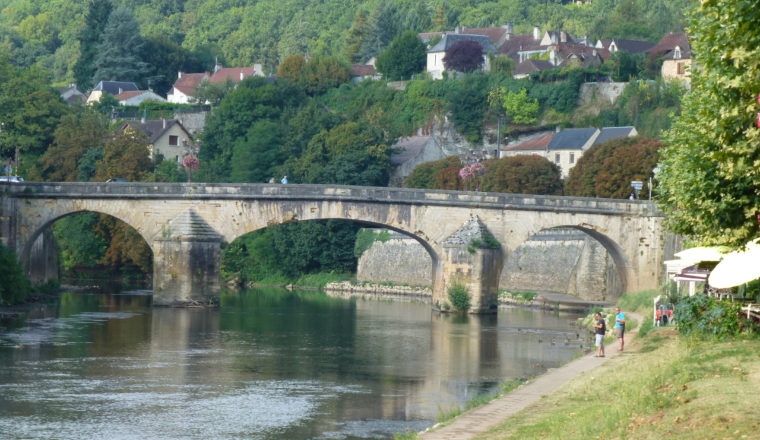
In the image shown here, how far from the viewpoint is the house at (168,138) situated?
329 feet

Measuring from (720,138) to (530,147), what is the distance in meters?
69.5

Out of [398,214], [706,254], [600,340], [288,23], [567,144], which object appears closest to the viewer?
[706,254]

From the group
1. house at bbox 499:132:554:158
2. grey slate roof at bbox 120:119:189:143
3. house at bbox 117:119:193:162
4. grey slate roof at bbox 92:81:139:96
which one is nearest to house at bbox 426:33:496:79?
house at bbox 499:132:554:158

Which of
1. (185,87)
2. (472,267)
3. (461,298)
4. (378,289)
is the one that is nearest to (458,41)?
(185,87)

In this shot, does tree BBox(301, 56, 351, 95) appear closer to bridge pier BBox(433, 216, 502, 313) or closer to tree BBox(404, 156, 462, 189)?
tree BBox(404, 156, 462, 189)

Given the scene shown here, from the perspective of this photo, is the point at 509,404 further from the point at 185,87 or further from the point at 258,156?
the point at 185,87

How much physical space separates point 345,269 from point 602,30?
52295 millimetres

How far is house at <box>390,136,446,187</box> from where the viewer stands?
91125 millimetres

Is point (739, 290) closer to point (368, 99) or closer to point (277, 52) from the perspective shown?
point (368, 99)

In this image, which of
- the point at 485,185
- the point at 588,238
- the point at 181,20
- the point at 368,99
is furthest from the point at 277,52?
the point at 588,238

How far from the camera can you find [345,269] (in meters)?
80.0

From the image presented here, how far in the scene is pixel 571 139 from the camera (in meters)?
89.4

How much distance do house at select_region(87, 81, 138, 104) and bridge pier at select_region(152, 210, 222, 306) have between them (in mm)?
66188

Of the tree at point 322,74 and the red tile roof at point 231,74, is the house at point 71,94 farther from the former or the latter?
the tree at point 322,74
